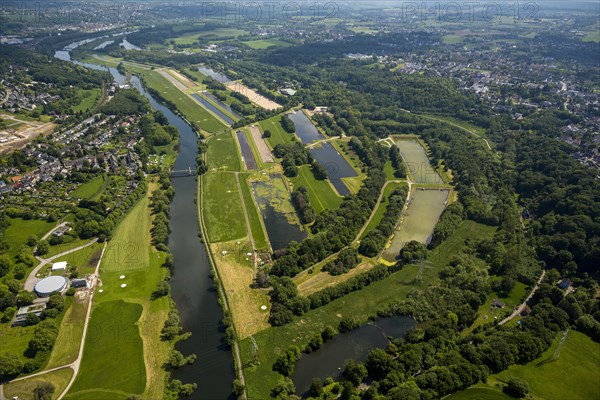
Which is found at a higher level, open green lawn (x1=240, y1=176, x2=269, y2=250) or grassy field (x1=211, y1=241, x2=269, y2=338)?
open green lawn (x1=240, y1=176, x2=269, y2=250)

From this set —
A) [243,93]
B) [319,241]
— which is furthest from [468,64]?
[319,241]

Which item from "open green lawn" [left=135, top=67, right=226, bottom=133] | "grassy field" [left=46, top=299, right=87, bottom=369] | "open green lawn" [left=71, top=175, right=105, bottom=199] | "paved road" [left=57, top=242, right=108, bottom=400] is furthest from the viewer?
"open green lawn" [left=135, top=67, right=226, bottom=133]

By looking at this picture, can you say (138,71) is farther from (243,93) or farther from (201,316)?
(201,316)

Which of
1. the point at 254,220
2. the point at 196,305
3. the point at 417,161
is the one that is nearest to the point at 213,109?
the point at 417,161

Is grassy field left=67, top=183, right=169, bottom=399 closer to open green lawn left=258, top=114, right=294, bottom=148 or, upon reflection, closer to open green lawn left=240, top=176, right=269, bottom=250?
open green lawn left=240, top=176, right=269, bottom=250

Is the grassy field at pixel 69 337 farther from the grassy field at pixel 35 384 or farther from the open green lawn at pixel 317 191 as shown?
the open green lawn at pixel 317 191

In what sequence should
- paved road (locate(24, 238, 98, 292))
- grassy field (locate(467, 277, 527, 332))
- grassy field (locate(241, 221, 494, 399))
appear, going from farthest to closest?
paved road (locate(24, 238, 98, 292)), grassy field (locate(467, 277, 527, 332)), grassy field (locate(241, 221, 494, 399))

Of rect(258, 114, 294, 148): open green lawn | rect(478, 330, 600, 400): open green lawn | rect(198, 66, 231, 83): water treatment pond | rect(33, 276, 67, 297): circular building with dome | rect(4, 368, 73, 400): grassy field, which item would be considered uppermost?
rect(198, 66, 231, 83): water treatment pond

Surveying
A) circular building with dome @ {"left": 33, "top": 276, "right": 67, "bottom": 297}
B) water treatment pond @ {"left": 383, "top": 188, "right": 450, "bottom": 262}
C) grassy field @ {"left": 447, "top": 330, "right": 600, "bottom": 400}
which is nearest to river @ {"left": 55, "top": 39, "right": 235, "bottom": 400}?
circular building with dome @ {"left": 33, "top": 276, "right": 67, "bottom": 297}
